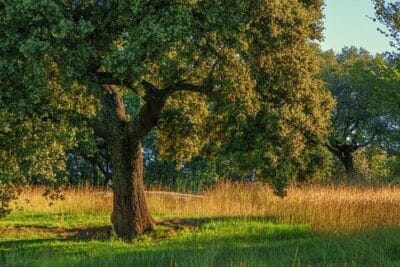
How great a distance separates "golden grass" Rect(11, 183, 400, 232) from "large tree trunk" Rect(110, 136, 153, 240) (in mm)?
3401

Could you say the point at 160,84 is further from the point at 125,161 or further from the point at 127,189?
the point at 127,189

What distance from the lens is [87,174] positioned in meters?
42.7

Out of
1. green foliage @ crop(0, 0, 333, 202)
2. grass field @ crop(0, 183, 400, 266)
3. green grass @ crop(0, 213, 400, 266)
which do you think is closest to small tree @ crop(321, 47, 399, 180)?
grass field @ crop(0, 183, 400, 266)

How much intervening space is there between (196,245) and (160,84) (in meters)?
4.62

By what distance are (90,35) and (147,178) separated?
30585mm

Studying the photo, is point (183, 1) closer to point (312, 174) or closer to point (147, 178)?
point (312, 174)

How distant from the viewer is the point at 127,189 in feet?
49.2

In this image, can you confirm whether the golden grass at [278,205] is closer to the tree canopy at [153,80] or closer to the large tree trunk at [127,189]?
the large tree trunk at [127,189]

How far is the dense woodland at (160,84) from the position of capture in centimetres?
1009

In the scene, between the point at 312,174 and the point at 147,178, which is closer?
the point at 312,174

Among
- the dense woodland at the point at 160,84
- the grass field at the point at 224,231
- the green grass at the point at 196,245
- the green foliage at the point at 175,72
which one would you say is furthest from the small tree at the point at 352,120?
the green foliage at the point at 175,72

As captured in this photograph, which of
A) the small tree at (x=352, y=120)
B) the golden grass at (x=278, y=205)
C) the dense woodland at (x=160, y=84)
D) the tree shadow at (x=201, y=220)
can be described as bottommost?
the tree shadow at (x=201, y=220)

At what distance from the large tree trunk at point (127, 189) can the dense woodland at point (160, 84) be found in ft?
0.09

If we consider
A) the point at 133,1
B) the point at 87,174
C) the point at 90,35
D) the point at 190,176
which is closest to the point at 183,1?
the point at 133,1
